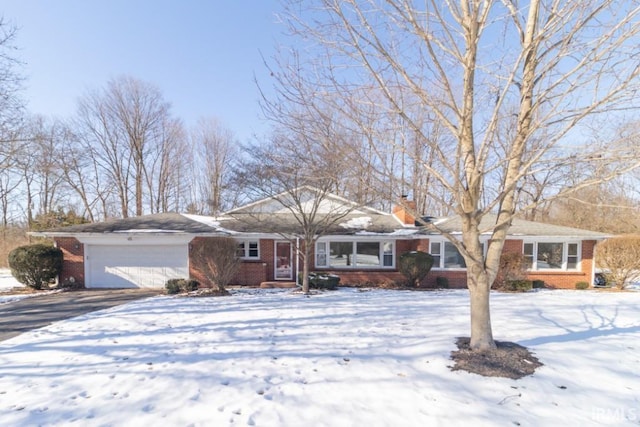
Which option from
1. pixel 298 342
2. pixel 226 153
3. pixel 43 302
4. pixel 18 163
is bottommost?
pixel 43 302

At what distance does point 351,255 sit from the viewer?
1346 cm

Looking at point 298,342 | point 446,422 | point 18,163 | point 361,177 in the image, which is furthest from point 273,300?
point 18,163

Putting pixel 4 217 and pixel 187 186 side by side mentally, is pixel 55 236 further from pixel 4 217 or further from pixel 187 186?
pixel 4 217

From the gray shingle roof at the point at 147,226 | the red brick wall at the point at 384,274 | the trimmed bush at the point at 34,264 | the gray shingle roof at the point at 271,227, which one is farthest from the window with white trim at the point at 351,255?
the trimmed bush at the point at 34,264

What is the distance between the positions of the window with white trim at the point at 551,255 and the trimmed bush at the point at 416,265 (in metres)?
4.69

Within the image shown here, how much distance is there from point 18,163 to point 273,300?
13.1 meters

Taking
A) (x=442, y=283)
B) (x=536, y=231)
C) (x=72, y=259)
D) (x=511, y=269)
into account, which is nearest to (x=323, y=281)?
(x=442, y=283)

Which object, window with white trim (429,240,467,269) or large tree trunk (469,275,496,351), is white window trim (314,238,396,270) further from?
large tree trunk (469,275,496,351)

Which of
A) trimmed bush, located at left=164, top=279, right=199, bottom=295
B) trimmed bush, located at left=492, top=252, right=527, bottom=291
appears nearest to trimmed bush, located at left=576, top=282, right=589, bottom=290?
trimmed bush, located at left=492, top=252, right=527, bottom=291

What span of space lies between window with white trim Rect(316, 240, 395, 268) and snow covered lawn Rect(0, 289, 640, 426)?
611 cm

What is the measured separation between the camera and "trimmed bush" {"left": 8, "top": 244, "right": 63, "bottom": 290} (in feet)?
37.9

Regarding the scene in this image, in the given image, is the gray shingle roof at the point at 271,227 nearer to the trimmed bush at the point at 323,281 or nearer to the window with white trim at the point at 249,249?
the window with white trim at the point at 249,249

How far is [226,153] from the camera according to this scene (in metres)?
27.7

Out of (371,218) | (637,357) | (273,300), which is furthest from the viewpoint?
(371,218)
